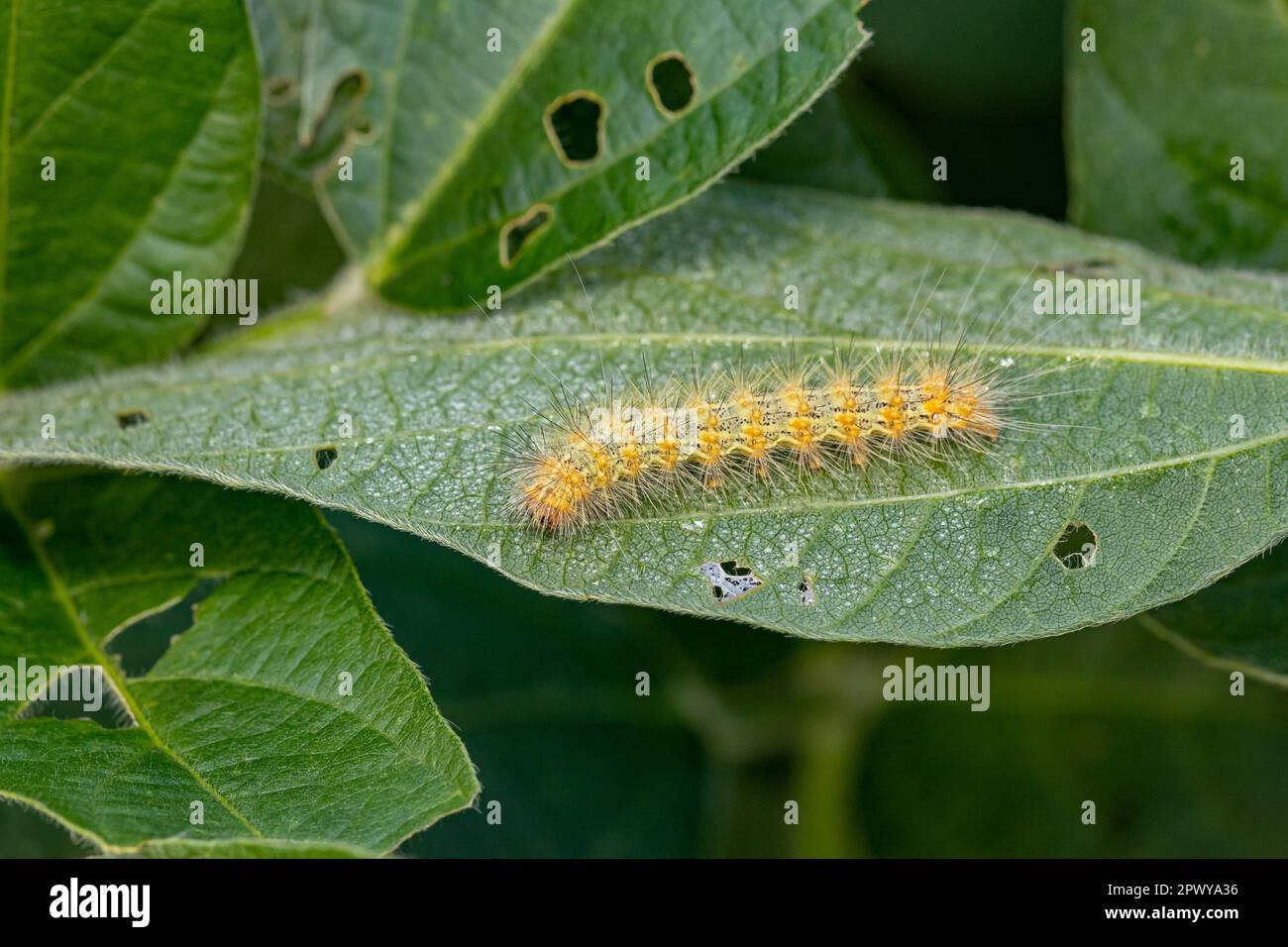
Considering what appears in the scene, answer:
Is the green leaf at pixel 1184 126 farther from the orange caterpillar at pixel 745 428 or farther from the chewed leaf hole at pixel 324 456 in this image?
the chewed leaf hole at pixel 324 456

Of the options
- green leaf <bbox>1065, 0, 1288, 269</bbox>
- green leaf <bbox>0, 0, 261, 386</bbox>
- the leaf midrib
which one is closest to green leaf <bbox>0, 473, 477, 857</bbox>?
green leaf <bbox>0, 0, 261, 386</bbox>

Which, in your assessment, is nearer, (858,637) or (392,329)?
(858,637)

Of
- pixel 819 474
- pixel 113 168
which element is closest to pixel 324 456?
pixel 113 168

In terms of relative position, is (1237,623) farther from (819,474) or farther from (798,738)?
(798,738)

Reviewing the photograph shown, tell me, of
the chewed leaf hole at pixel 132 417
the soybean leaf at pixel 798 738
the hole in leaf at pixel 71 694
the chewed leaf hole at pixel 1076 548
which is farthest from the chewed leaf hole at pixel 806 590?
the soybean leaf at pixel 798 738

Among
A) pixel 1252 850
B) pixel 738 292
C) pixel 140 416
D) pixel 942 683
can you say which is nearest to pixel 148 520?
pixel 140 416

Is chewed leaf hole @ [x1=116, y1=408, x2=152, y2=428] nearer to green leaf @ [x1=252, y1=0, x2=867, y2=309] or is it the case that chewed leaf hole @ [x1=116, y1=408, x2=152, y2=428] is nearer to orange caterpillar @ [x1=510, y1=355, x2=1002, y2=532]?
green leaf @ [x1=252, y1=0, x2=867, y2=309]

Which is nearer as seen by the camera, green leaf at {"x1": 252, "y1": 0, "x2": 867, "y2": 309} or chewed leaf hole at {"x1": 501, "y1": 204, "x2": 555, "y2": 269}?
green leaf at {"x1": 252, "y1": 0, "x2": 867, "y2": 309}
